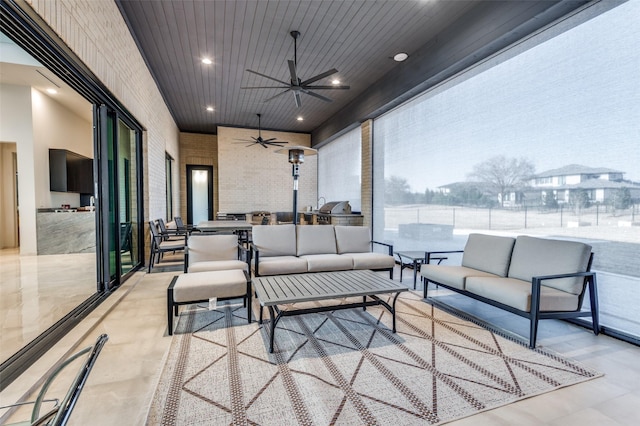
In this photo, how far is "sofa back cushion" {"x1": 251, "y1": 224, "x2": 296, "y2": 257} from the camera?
3932 mm

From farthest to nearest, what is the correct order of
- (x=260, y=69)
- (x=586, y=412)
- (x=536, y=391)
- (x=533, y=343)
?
(x=260, y=69)
(x=533, y=343)
(x=536, y=391)
(x=586, y=412)

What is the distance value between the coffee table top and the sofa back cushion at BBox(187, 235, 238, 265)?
3.19 feet

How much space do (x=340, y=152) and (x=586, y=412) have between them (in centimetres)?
680

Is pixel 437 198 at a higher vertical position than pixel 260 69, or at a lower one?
lower

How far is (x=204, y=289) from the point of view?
2.54m

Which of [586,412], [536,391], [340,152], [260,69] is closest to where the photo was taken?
[586,412]

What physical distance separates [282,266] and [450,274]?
1955 millimetres

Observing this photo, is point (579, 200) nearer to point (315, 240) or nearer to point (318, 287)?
point (318, 287)

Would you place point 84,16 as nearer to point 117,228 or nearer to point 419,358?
point 117,228

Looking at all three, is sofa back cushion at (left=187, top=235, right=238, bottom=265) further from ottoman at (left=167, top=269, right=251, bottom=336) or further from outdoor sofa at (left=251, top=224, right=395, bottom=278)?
ottoman at (left=167, top=269, right=251, bottom=336)

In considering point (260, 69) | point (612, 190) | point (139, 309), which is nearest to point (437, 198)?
point (612, 190)

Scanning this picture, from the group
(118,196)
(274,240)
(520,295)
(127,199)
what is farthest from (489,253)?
(127,199)

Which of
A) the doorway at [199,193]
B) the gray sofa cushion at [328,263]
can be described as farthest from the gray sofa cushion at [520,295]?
the doorway at [199,193]

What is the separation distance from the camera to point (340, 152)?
7727mm
